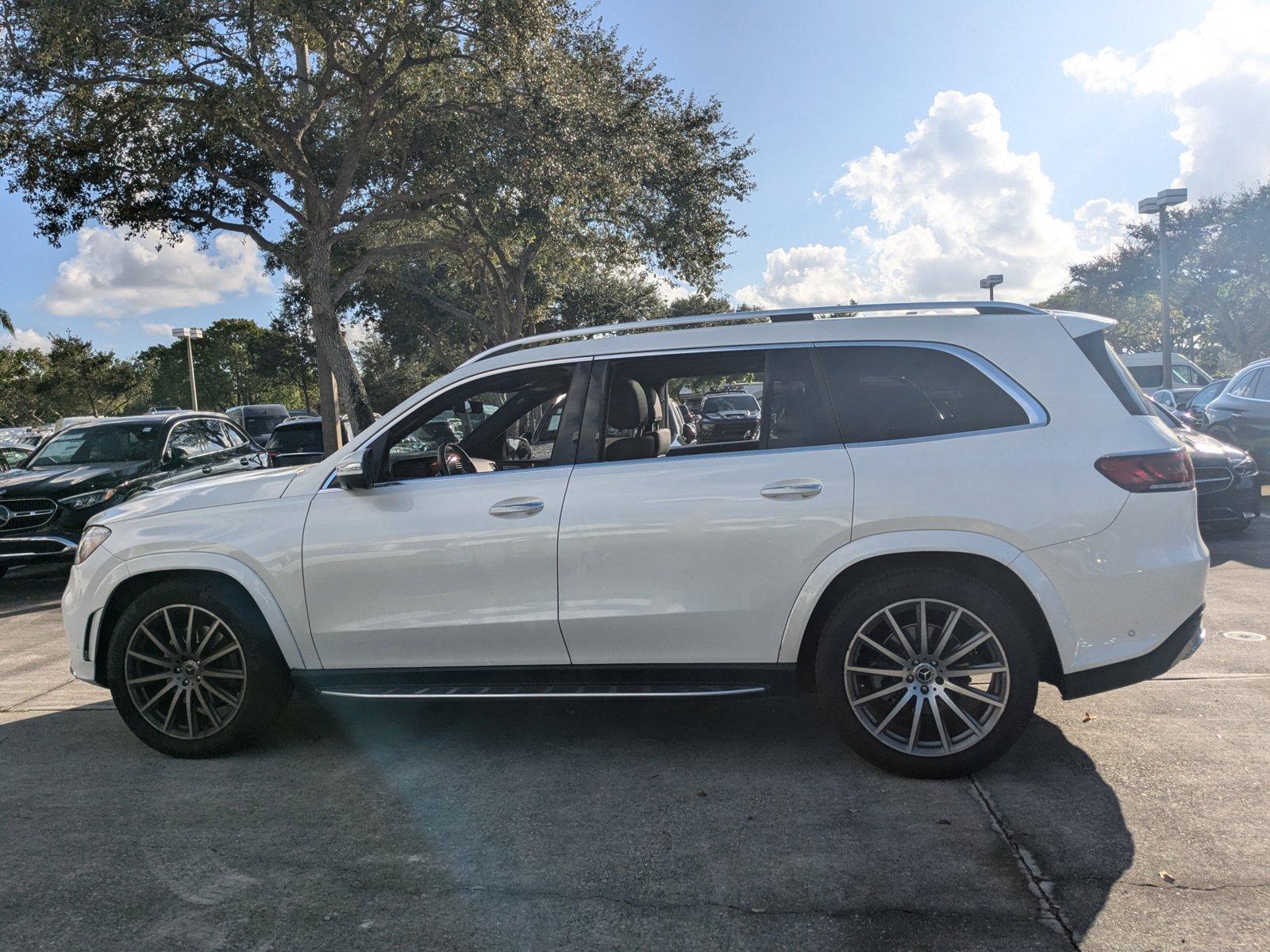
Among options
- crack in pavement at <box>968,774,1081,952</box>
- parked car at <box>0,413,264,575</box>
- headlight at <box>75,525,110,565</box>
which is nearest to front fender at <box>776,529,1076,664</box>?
crack in pavement at <box>968,774,1081,952</box>

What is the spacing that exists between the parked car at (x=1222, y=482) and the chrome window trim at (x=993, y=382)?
5.95 metres

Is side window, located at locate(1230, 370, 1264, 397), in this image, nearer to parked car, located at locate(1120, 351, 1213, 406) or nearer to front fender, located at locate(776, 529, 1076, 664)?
front fender, located at locate(776, 529, 1076, 664)

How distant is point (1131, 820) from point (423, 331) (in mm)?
33877

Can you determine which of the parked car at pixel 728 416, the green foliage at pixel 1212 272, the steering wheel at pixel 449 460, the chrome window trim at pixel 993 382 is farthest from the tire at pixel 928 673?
the green foliage at pixel 1212 272

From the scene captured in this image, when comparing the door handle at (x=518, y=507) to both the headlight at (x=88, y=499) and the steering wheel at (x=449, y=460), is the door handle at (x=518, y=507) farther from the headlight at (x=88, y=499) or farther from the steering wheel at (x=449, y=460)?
the headlight at (x=88, y=499)

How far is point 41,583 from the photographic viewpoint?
10250 millimetres

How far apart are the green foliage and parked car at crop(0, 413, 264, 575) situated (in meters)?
35.9

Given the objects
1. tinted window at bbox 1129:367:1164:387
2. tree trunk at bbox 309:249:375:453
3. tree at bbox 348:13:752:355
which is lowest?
tinted window at bbox 1129:367:1164:387

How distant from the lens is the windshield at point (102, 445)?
10.3m

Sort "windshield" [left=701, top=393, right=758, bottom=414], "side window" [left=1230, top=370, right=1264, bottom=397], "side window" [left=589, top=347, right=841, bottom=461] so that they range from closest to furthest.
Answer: "side window" [left=589, top=347, right=841, bottom=461]
"windshield" [left=701, top=393, right=758, bottom=414]
"side window" [left=1230, top=370, right=1264, bottom=397]

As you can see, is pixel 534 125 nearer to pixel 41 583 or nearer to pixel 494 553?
pixel 41 583

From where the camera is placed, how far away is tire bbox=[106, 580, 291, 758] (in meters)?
4.41

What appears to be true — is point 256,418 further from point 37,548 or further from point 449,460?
point 449,460

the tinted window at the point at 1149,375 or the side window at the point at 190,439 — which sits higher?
the tinted window at the point at 1149,375
